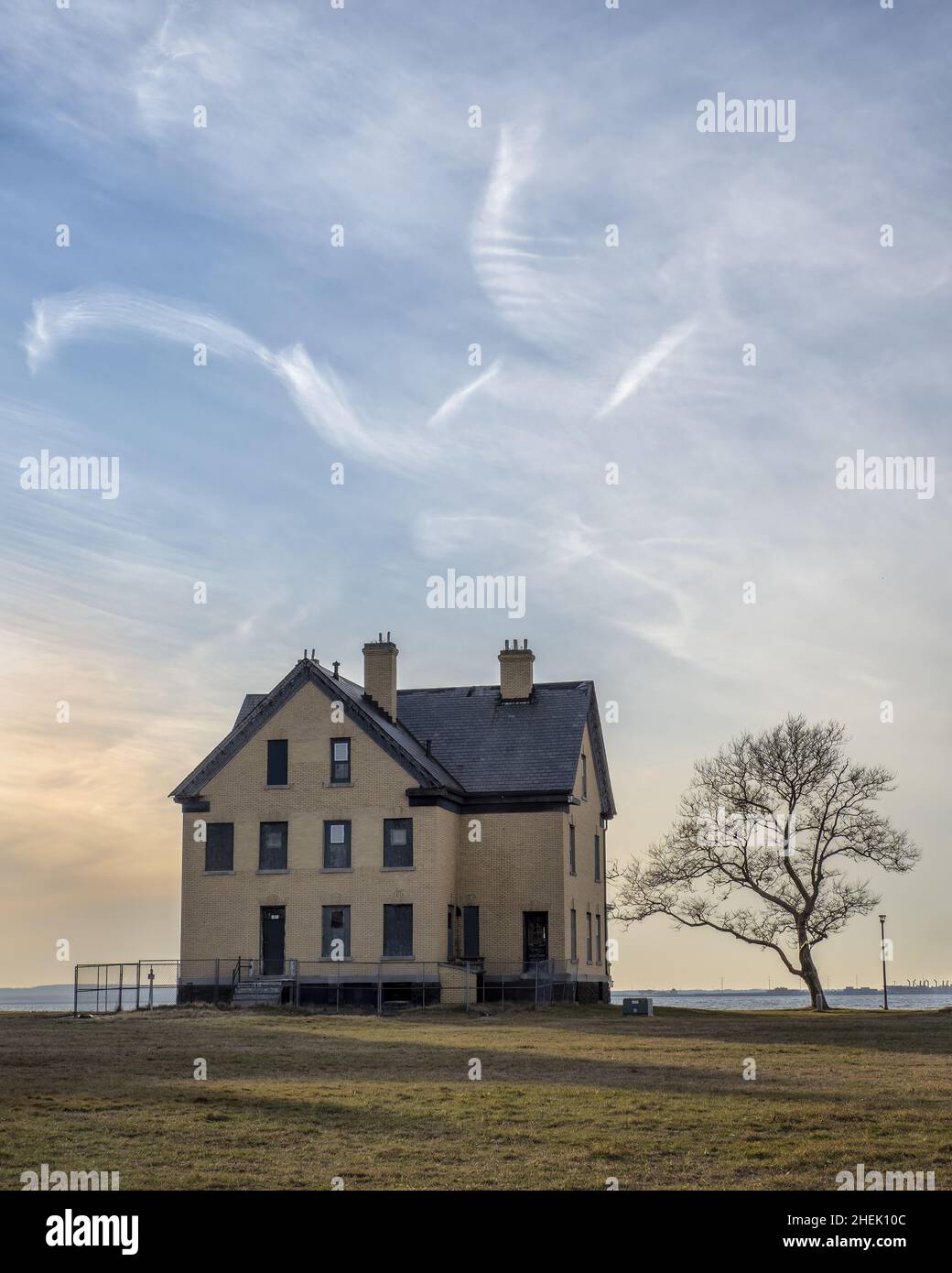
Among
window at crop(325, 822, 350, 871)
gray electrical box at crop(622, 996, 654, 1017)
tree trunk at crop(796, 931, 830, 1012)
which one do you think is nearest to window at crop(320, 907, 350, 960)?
window at crop(325, 822, 350, 871)

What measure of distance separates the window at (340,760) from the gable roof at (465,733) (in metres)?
0.92

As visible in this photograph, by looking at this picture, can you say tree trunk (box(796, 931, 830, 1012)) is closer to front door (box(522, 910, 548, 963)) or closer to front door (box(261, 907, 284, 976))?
front door (box(522, 910, 548, 963))

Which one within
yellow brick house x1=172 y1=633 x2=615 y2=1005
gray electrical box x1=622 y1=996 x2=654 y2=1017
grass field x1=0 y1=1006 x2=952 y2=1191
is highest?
yellow brick house x1=172 y1=633 x2=615 y2=1005

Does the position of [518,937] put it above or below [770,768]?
below

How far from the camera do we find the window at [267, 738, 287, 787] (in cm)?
4962

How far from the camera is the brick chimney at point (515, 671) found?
180ft

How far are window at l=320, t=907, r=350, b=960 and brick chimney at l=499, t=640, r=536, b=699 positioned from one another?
11.1 m

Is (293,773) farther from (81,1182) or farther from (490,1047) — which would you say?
(81,1182)

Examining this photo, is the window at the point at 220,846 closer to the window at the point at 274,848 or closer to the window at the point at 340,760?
the window at the point at 274,848

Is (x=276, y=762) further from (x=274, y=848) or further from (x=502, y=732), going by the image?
(x=502, y=732)

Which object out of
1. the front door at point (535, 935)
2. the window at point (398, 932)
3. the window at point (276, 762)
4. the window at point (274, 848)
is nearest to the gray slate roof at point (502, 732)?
the front door at point (535, 935)
